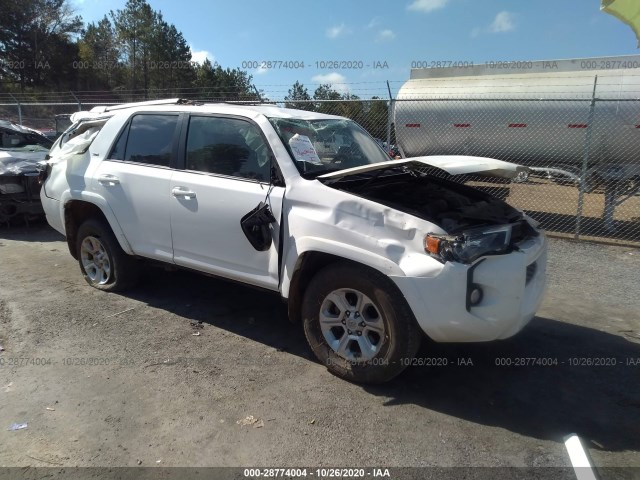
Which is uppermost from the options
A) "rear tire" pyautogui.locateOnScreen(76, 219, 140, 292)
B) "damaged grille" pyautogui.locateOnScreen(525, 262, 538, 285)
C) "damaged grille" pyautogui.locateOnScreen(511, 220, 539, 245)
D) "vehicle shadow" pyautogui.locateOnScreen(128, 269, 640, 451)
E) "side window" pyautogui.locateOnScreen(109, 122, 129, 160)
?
"side window" pyautogui.locateOnScreen(109, 122, 129, 160)

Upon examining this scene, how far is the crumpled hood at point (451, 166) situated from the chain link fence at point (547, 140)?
489 centimetres

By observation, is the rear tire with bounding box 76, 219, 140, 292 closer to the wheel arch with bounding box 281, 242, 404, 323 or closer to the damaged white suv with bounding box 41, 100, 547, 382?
the damaged white suv with bounding box 41, 100, 547, 382

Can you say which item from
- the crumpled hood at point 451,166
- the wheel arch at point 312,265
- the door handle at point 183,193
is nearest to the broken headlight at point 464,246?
the wheel arch at point 312,265

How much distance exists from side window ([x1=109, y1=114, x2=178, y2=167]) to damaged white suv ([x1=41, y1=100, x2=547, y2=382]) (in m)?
0.01

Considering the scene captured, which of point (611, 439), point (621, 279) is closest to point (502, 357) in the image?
point (611, 439)

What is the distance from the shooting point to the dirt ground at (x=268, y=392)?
2.81 metres

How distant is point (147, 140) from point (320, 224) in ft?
7.24

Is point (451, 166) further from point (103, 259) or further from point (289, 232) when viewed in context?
point (103, 259)

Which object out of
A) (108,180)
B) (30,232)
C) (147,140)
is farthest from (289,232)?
(30,232)

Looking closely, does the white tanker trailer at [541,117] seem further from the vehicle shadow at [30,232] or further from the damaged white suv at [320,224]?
the vehicle shadow at [30,232]

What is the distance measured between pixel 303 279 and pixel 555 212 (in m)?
9.92

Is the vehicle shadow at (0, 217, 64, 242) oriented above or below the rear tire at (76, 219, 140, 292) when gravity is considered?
below

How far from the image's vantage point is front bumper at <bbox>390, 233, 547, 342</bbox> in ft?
9.80

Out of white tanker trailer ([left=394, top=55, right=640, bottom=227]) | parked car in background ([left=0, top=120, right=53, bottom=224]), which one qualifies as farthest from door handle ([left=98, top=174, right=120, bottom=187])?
white tanker trailer ([left=394, top=55, right=640, bottom=227])
